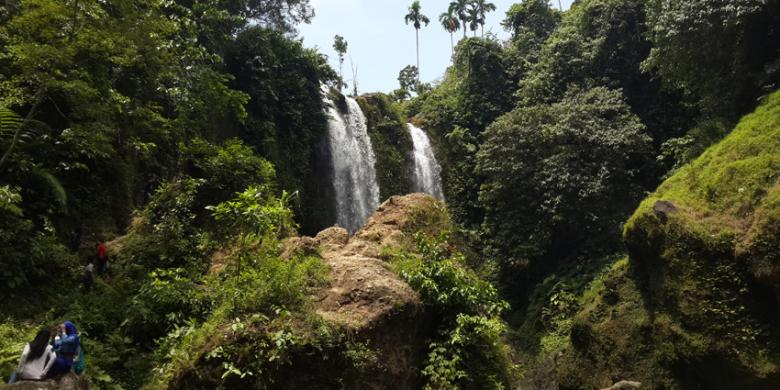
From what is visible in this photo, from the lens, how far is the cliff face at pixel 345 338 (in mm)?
5430

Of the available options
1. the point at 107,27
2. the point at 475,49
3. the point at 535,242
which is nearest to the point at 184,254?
the point at 107,27

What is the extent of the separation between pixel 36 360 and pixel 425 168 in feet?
72.6

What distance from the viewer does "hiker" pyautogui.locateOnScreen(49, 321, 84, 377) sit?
5.20 m

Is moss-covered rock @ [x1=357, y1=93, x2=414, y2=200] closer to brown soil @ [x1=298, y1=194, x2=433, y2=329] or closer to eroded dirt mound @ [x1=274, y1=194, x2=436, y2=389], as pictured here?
brown soil @ [x1=298, y1=194, x2=433, y2=329]

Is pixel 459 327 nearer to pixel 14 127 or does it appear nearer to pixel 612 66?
pixel 14 127

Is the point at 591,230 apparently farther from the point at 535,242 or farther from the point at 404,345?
the point at 404,345

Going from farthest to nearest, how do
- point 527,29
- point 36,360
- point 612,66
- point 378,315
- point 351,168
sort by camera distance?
point 527,29
point 351,168
point 612,66
point 378,315
point 36,360

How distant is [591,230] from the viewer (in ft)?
59.3

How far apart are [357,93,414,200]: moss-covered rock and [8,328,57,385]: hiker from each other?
1805 cm

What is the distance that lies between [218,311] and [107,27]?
762 centimetres

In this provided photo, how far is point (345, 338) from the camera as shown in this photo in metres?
5.87

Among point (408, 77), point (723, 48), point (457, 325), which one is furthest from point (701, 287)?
point (408, 77)

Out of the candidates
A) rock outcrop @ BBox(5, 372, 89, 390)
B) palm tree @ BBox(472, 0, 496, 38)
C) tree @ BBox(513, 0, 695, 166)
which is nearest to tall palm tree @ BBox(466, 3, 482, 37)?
palm tree @ BBox(472, 0, 496, 38)

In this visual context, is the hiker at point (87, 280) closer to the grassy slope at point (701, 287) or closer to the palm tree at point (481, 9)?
the grassy slope at point (701, 287)
